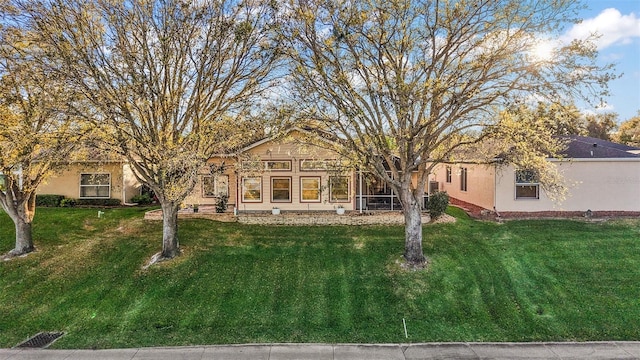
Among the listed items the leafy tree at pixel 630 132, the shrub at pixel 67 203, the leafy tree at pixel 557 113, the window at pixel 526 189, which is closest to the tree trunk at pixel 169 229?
the shrub at pixel 67 203

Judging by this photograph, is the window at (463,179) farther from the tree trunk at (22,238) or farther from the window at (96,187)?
the tree trunk at (22,238)

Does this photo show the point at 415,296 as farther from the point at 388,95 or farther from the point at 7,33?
the point at 7,33

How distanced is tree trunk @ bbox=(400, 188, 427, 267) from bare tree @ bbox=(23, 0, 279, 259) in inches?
258

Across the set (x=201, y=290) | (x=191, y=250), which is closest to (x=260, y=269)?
(x=201, y=290)

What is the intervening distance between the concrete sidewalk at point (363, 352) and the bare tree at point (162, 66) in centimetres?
533

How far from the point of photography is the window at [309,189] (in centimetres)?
1880

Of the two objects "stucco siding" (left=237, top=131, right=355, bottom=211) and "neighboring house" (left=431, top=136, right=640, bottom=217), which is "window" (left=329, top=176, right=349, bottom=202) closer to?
"stucco siding" (left=237, top=131, right=355, bottom=211)

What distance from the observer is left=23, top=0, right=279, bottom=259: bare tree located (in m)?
11.6

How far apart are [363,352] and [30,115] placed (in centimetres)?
1334

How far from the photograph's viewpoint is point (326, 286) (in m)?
11.6

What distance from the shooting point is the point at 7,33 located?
38.4 feet

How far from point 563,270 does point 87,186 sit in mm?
24486

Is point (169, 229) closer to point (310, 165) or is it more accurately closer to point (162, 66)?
point (162, 66)

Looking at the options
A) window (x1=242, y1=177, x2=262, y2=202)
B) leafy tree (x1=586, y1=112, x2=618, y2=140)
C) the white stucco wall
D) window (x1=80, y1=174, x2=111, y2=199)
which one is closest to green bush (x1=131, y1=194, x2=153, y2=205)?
window (x1=80, y1=174, x2=111, y2=199)
